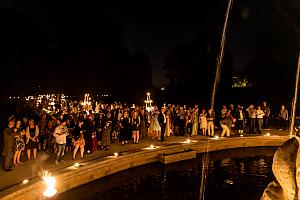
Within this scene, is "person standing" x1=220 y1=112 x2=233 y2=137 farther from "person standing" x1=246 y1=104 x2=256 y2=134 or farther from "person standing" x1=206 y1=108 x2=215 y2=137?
"person standing" x1=246 y1=104 x2=256 y2=134

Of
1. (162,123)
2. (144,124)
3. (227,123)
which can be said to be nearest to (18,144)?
(162,123)

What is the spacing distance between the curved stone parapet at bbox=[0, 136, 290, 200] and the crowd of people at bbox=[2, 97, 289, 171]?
120 centimetres

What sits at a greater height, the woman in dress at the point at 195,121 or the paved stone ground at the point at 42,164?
the woman in dress at the point at 195,121

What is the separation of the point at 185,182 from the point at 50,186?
4953 mm

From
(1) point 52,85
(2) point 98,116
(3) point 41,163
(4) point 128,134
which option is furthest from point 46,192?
(1) point 52,85

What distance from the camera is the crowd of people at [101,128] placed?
13234 mm

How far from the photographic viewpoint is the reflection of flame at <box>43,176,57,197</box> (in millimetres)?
10250

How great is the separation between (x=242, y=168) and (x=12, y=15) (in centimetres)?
2774

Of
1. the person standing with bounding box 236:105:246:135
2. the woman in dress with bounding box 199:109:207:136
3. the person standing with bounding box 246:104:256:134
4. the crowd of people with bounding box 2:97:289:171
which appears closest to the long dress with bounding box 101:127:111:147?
the crowd of people with bounding box 2:97:289:171

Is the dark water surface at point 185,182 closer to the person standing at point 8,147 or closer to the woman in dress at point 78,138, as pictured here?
the woman in dress at point 78,138

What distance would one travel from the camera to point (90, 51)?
146ft

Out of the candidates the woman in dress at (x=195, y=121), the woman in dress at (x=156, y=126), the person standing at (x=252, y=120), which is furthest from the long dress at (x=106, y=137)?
the person standing at (x=252, y=120)

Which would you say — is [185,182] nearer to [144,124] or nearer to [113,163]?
[113,163]

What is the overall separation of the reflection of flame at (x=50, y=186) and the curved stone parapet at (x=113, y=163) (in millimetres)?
Result: 154
